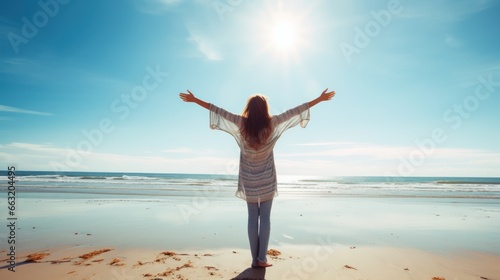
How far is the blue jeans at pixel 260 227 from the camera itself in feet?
10.9

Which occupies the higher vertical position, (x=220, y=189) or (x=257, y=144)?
(x=257, y=144)

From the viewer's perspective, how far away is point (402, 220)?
7383 mm

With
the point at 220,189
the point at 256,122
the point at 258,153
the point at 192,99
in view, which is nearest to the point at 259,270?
the point at 258,153

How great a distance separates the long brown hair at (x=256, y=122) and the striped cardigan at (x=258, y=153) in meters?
0.06

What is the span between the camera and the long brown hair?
3.18 metres

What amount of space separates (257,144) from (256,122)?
245mm

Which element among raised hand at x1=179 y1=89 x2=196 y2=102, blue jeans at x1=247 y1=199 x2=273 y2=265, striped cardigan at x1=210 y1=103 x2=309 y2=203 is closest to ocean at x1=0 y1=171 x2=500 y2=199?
blue jeans at x1=247 y1=199 x2=273 y2=265

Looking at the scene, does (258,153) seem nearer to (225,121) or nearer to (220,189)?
(225,121)

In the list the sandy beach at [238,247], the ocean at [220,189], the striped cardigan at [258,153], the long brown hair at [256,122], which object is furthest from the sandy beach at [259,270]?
the ocean at [220,189]

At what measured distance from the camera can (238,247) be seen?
457 cm

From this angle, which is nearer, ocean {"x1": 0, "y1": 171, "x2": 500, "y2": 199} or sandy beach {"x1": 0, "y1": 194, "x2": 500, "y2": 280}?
sandy beach {"x1": 0, "y1": 194, "x2": 500, "y2": 280}

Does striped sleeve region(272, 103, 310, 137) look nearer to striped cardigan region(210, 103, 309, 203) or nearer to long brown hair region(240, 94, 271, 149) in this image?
striped cardigan region(210, 103, 309, 203)

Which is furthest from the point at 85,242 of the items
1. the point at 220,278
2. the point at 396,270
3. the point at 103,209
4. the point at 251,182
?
the point at 396,270

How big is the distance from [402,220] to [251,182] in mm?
5840
